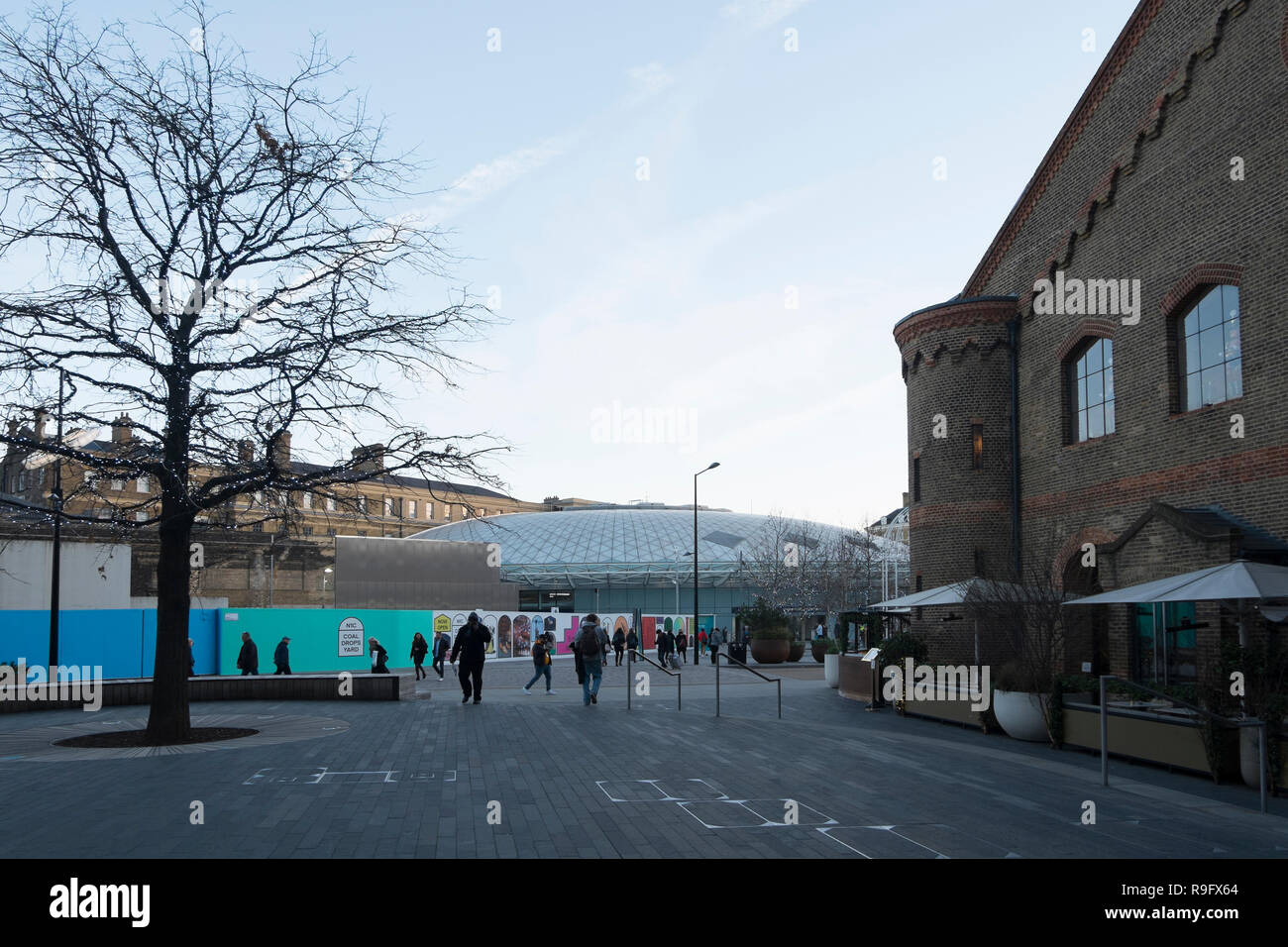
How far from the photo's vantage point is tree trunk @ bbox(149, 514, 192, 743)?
616 inches

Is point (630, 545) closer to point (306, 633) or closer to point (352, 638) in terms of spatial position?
point (352, 638)

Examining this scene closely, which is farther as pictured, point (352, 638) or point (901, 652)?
point (352, 638)

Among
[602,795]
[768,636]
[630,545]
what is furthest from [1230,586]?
[630,545]

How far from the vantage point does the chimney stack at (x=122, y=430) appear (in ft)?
47.8

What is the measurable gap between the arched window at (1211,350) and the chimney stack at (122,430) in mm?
15728

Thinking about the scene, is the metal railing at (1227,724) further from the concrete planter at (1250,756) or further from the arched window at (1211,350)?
the arched window at (1211,350)

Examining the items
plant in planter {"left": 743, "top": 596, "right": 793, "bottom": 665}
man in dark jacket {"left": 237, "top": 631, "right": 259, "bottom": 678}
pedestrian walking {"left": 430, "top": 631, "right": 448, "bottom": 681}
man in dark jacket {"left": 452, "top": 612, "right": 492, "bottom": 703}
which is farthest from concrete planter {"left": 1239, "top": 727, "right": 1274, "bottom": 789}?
plant in planter {"left": 743, "top": 596, "right": 793, "bottom": 665}

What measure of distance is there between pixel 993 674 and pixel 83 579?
86.6 feet

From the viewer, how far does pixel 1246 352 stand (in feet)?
52.3

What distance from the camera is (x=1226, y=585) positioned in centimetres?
1298

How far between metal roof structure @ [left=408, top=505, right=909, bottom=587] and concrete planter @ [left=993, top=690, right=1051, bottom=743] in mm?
50391

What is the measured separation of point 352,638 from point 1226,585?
2722cm

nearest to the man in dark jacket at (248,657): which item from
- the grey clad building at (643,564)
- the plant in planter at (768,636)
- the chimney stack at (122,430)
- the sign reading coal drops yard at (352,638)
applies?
the sign reading coal drops yard at (352,638)
